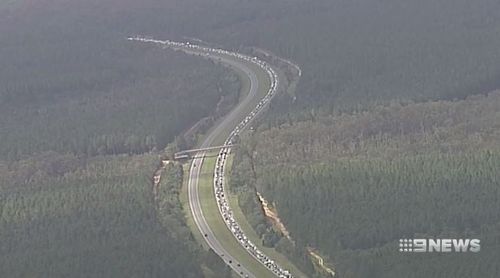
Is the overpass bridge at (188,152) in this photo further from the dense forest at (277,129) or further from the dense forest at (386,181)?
the dense forest at (386,181)

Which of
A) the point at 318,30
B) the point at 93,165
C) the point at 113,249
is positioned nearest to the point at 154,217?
the point at 113,249

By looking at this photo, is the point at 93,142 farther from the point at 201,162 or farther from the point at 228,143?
the point at 228,143

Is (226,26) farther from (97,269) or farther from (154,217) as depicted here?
(97,269)

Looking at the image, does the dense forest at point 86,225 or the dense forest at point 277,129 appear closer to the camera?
the dense forest at point 86,225

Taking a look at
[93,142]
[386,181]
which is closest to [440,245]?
[386,181]

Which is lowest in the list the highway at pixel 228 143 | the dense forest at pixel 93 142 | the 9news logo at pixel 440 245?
the highway at pixel 228 143

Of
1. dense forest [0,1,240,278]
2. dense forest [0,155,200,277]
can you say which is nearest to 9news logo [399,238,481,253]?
dense forest [0,1,240,278]

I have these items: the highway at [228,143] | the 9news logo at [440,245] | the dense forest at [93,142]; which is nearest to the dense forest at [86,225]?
the dense forest at [93,142]
